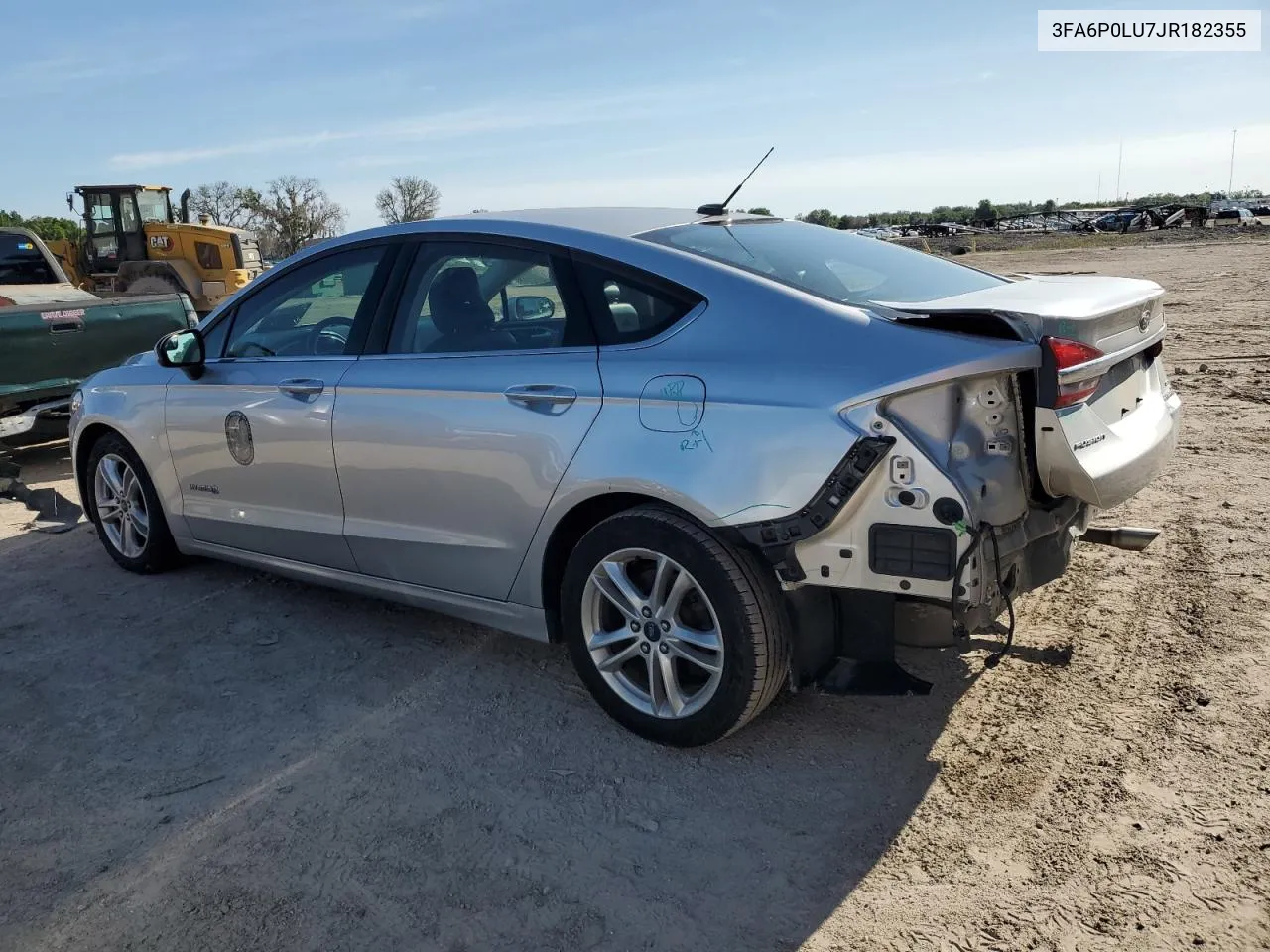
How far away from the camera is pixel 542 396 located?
3439 millimetres

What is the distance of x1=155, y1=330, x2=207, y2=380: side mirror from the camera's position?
472 centimetres

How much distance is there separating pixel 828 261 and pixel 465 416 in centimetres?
139

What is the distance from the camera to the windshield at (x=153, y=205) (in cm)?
1958

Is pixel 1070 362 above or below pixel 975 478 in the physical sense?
above

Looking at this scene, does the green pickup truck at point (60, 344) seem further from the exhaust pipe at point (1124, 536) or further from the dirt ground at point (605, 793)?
the exhaust pipe at point (1124, 536)

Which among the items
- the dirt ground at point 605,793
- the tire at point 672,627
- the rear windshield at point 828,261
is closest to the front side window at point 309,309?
the dirt ground at point 605,793

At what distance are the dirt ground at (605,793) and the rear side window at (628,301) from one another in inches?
53.4

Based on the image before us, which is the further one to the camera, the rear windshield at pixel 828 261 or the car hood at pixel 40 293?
the car hood at pixel 40 293

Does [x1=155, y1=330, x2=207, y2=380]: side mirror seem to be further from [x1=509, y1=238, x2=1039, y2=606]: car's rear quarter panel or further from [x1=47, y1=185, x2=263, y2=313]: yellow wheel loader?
[x1=47, y1=185, x2=263, y2=313]: yellow wheel loader

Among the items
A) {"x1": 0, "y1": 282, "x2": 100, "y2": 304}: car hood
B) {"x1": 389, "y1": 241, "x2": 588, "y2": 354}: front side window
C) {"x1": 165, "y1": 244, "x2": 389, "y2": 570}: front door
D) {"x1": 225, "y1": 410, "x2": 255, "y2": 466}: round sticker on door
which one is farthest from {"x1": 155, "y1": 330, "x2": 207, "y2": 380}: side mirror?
{"x1": 0, "y1": 282, "x2": 100, "y2": 304}: car hood

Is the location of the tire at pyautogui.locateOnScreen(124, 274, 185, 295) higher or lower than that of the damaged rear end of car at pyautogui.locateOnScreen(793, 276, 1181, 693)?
higher

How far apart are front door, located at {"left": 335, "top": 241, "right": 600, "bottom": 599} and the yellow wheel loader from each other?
16.6 metres

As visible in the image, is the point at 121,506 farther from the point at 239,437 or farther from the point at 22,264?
the point at 22,264

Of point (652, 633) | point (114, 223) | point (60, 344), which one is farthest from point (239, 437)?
point (114, 223)
